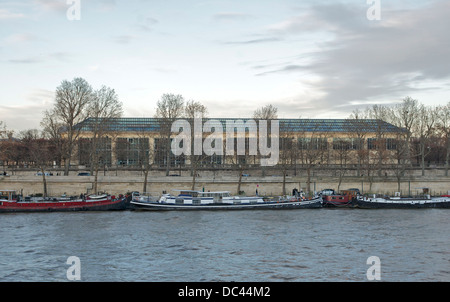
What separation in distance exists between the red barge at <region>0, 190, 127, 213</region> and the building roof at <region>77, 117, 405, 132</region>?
→ 20.2 meters

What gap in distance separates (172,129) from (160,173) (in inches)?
272

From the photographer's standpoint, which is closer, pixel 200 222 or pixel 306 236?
pixel 306 236

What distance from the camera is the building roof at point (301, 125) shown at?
270ft

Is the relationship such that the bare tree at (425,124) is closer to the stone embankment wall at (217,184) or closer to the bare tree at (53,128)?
the stone embankment wall at (217,184)

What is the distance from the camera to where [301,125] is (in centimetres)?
9700

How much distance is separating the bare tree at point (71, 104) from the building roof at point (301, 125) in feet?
5.01

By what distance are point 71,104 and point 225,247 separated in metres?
49.5

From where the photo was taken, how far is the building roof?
270 ft

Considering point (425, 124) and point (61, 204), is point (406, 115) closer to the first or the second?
point (425, 124)
